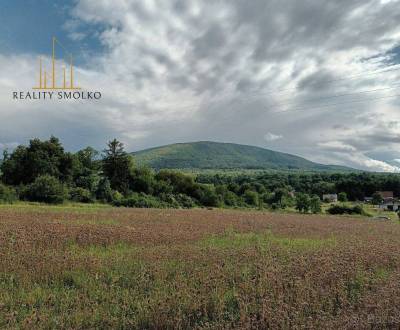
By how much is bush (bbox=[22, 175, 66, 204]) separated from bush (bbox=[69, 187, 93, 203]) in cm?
448

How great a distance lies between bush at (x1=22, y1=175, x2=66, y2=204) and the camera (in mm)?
39375

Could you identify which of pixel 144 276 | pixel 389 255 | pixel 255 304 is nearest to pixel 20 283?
pixel 144 276

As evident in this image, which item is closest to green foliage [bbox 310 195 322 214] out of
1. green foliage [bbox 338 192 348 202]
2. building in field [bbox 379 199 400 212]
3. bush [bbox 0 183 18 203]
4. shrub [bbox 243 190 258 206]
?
shrub [bbox 243 190 258 206]

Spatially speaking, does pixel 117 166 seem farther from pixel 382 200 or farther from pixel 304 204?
pixel 382 200

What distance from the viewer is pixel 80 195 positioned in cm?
4600

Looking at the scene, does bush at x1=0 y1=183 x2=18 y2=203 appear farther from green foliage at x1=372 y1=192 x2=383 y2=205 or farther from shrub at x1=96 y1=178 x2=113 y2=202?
green foliage at x1=372 y1=192 x2=383 y2=205

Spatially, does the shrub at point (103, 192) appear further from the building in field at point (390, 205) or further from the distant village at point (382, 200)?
the building in field at point (390, 205)

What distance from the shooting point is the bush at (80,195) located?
4544cm

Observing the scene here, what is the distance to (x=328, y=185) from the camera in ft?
427

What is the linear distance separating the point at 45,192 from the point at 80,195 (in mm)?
6950

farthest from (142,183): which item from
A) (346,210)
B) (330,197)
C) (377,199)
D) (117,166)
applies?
(377,199)

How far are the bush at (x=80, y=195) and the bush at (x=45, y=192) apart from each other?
4.48 meters

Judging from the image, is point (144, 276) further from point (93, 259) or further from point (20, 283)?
point (20, 283)

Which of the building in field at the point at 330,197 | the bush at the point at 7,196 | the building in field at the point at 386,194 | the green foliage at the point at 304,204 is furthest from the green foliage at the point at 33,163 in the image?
the building in field at the point at 386,194
